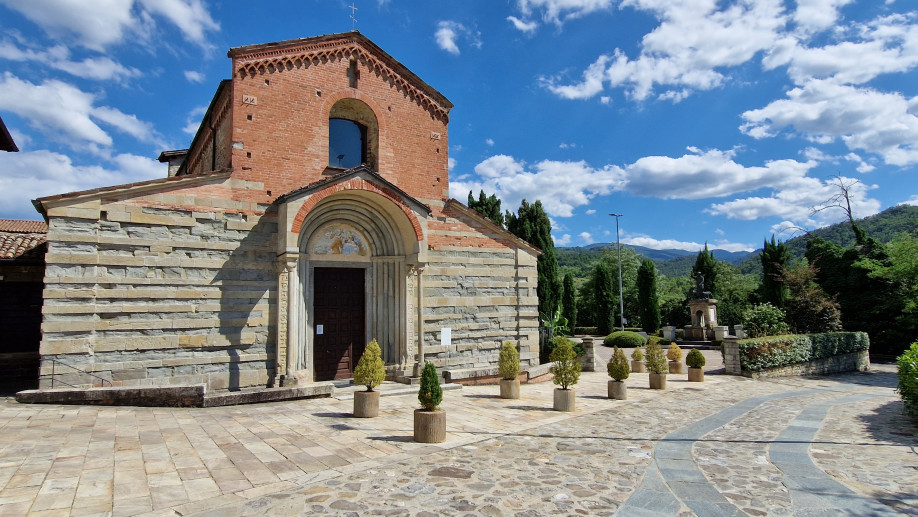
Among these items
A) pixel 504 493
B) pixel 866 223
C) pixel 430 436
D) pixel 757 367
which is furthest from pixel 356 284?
pixel 866 223

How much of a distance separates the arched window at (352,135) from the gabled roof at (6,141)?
7.45 meters

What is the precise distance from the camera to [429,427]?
27.4 ft

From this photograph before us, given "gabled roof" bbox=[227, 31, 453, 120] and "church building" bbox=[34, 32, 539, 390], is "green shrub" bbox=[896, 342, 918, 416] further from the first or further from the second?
"gabled roof" bbox=[227, 31, 453, 120]

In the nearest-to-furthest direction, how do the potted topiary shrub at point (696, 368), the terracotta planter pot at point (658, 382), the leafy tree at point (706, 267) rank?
the terracotta planter pot at point (658, 382), the potted topiary shrub at point (696, 368), the leafy tree at point (706, 267)

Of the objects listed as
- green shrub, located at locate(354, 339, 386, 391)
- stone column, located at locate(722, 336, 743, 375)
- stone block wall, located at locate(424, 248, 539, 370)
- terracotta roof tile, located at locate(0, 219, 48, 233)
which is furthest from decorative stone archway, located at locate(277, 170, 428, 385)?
terracotta roof tile, located at locate(0, 219, 48, 233)

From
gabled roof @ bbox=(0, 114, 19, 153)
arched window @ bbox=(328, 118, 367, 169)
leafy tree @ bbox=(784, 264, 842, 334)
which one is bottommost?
leafy tree @ bbox=(784, 264, 842, 334)

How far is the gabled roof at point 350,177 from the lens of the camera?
42.2 ft

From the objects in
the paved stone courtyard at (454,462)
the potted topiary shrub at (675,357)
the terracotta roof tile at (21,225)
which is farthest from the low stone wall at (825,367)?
the terracotta roof tile at (21,225)

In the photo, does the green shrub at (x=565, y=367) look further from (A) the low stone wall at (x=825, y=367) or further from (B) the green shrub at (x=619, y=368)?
(A) the low stone wall at (x=825, y=367)

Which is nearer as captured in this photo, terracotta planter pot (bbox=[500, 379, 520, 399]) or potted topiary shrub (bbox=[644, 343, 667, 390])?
terracotta planter pot (bbox=[500, 379, 520, 399])

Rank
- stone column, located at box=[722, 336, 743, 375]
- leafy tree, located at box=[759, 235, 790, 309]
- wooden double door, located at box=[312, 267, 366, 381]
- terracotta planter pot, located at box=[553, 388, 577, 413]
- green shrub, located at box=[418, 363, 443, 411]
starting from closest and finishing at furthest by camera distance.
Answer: green shrub, located at box=[418, 363, 443, 411], terracotta planter pot, located at box=[553, 388, 577, 413], wooden double door, located at box=[312, 267, 366, 381], stone column, located at box=[722, 336, 743, 375], leafy tree, located at box=[759, 235, 790, 309]

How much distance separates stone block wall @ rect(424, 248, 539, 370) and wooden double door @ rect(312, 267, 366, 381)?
2.08m

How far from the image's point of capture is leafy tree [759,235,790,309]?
3803 cm

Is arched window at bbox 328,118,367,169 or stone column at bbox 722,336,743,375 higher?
arched window at bbox 328,118,367,169
